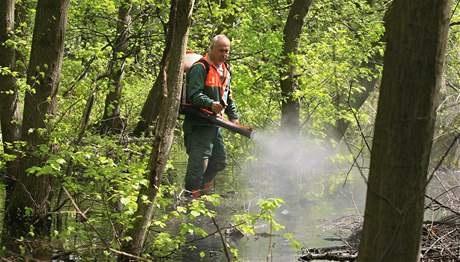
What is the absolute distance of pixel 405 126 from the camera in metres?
3.12

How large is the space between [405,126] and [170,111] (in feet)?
8.05

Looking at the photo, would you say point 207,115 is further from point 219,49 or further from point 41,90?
point 41,90

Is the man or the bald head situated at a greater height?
the bald head

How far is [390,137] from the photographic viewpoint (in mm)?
3152

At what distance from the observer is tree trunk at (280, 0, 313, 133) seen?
1233 centimetres

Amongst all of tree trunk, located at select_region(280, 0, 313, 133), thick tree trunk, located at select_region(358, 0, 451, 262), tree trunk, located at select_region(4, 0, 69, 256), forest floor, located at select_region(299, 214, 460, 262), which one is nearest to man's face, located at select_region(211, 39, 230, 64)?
tree trunk, located at select_region(4, 0, 69, 256)

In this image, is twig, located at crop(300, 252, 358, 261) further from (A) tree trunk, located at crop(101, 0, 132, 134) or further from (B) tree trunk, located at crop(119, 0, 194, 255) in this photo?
(A) tree trunk, located at crop(101, 0, 132, 134)

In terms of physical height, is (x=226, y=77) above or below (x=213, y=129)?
above

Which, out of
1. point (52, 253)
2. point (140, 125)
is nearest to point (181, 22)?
point (52, 253)

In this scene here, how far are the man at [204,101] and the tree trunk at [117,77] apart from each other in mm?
883

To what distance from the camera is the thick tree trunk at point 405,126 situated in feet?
10.2

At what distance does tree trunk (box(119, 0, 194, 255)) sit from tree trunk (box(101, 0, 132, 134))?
227 centimetres

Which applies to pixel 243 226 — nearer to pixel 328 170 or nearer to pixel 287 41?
pixel 287 41

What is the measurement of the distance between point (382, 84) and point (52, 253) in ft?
13.8
